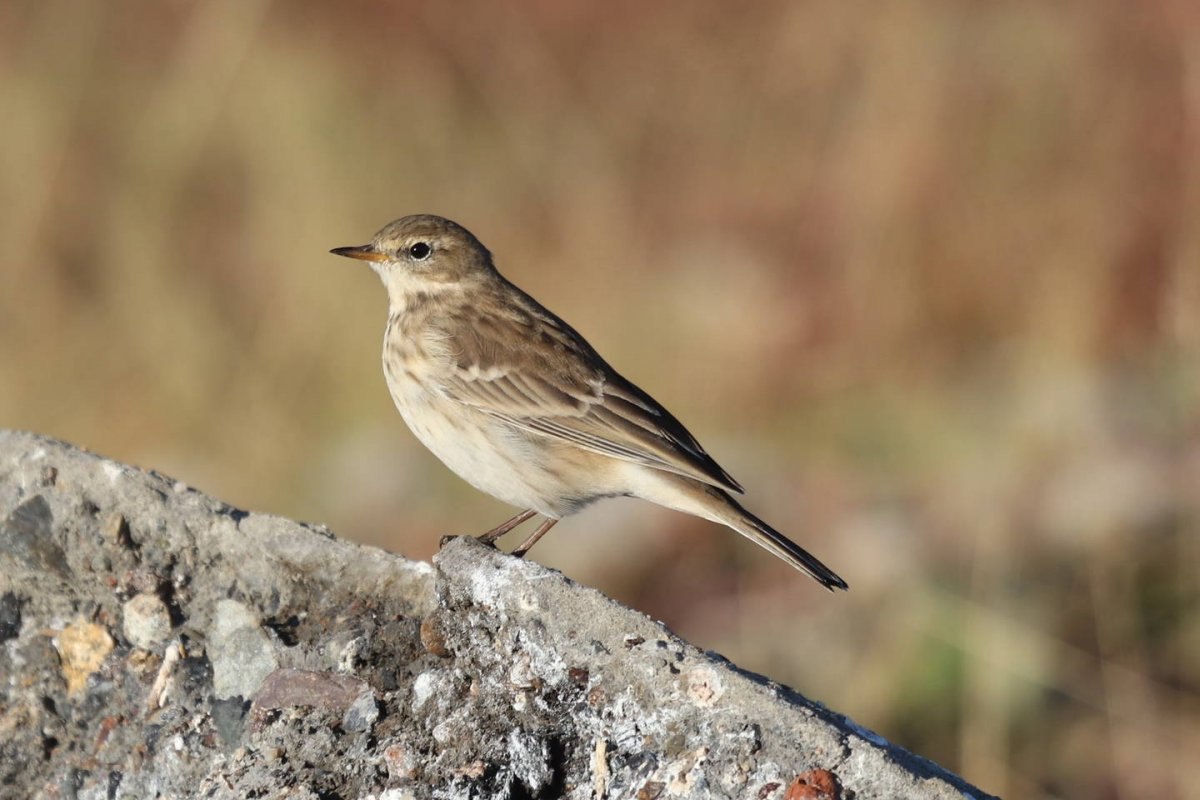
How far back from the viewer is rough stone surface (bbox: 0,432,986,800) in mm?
2666

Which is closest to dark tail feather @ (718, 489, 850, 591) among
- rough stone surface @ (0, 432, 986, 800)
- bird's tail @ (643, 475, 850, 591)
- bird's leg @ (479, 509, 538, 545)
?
bird's tail @ (643, 475, 850, 591)

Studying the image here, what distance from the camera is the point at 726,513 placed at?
4.42 meters

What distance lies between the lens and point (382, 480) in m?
8.52

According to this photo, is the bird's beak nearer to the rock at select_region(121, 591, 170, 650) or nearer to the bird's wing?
the bird's wing

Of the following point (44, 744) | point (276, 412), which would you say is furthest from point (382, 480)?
point (44, 744)

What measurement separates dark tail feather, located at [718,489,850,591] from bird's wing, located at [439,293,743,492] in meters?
0.10

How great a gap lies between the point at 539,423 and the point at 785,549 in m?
0.93

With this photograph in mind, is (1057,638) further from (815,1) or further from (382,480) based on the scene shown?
(815,1)

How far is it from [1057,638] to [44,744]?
4.10 meters

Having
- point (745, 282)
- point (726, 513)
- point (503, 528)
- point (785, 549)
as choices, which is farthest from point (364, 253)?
point (745, 282)

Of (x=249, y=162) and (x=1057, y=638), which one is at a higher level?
(x=249, y=162)

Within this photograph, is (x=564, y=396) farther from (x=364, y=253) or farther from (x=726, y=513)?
(x=364, y=253)

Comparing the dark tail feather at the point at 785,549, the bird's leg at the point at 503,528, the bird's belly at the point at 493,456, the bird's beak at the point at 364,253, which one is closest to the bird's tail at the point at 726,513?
the dark tail feather at the point at 785,549

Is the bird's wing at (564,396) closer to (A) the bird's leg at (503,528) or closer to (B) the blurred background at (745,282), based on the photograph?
(A) the bird's leg at (503,528)
